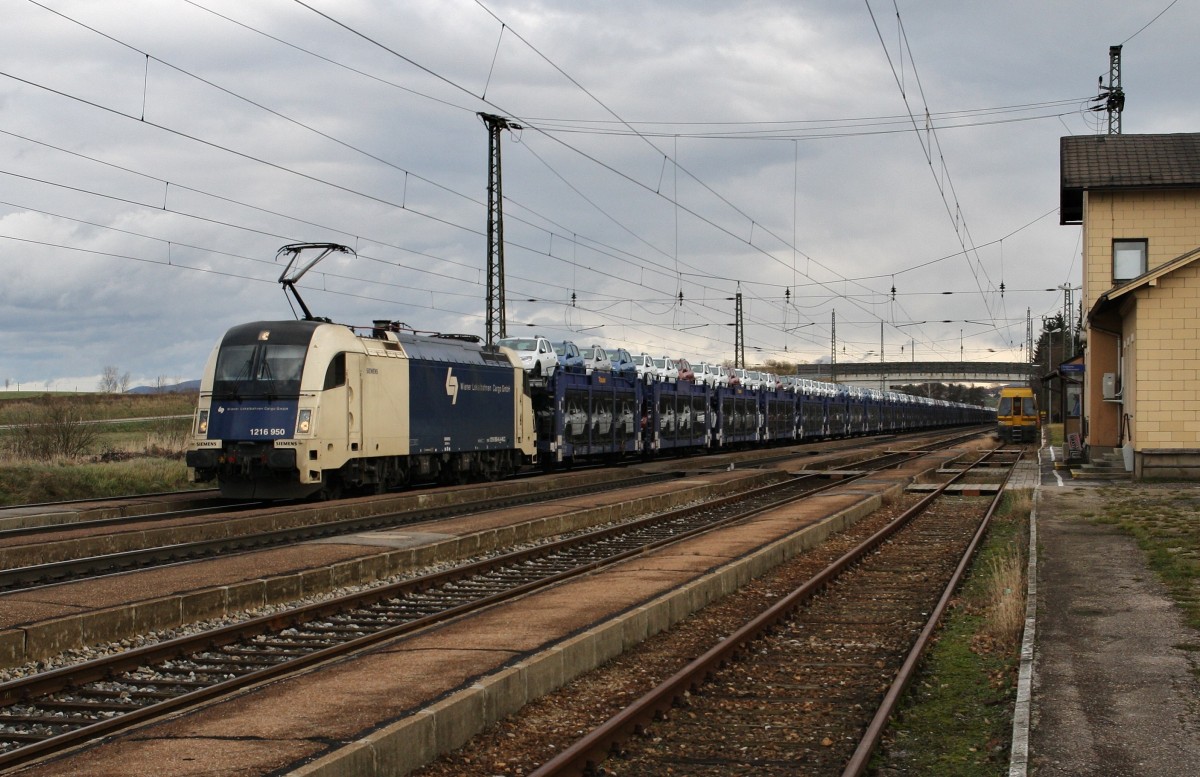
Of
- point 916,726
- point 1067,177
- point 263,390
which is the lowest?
point 916,726

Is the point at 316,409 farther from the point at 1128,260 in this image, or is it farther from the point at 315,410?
the point at 1128,260

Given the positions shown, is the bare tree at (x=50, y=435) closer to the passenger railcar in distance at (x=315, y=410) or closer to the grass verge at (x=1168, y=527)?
the passenger railcar in distance at (x=315, y=410)

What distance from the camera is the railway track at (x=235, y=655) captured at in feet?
23.8

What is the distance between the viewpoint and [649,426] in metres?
39.9

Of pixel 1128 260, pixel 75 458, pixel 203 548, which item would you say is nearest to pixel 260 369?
pixel 203 548

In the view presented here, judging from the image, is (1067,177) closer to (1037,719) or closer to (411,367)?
(411,367)

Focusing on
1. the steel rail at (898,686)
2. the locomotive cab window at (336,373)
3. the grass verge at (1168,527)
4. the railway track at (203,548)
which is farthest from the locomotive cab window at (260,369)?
the grass verge at (1168,527)

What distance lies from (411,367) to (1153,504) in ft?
46.9

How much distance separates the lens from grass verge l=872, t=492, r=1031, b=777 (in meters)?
6.65

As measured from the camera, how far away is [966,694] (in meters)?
8.22

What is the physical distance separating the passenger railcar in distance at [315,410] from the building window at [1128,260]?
20539 mm

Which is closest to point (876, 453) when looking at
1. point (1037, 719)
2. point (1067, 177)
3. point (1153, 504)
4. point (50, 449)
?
point (1067, 177)

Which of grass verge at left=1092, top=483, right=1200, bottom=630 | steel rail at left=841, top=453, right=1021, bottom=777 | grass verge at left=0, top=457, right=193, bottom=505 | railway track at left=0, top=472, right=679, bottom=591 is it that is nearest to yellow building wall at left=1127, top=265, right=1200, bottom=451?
grass verge at left=1092, top=483, right=1200, bottom=630

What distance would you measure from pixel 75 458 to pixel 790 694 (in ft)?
83.5
